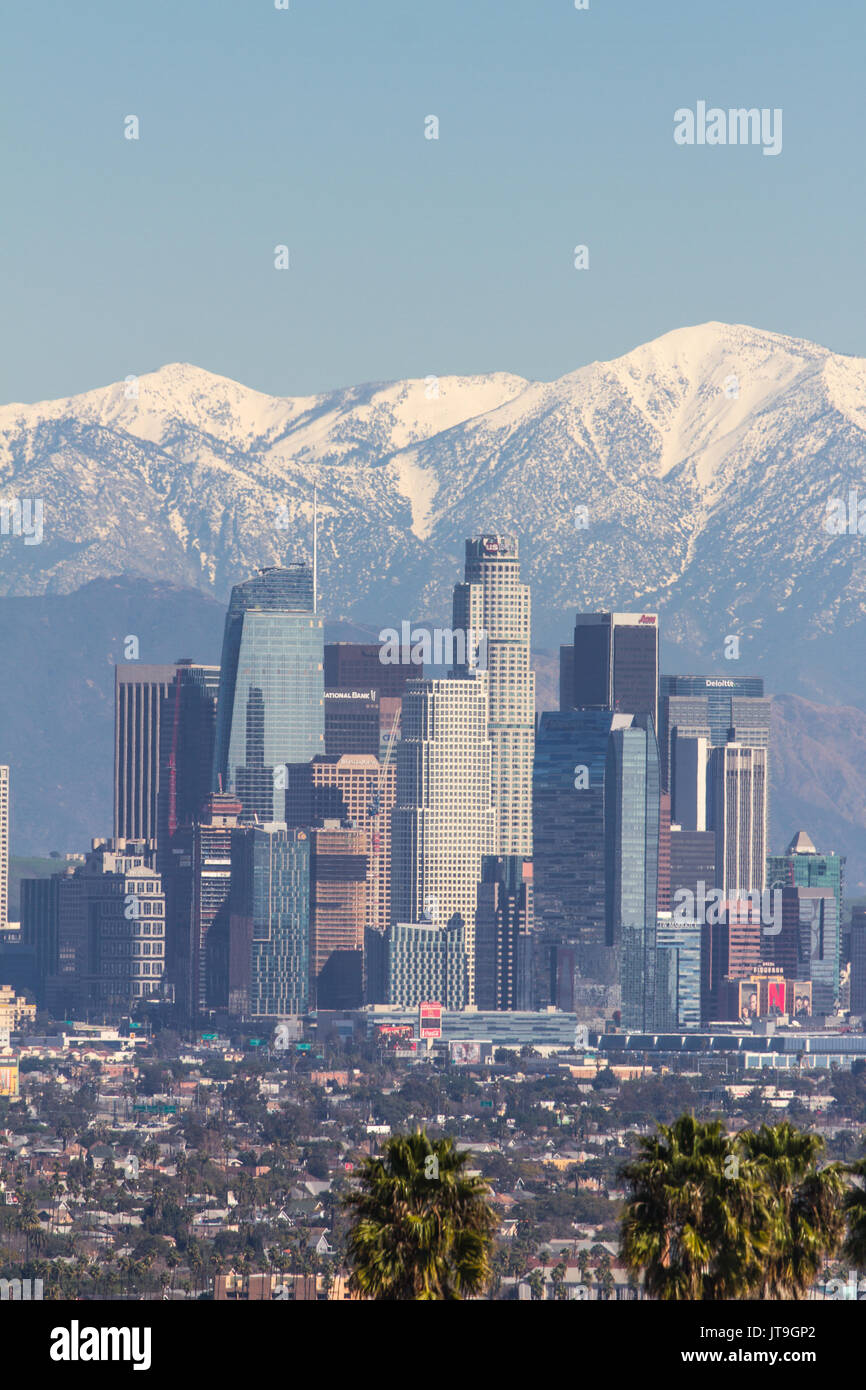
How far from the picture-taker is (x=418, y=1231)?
58.3 meters

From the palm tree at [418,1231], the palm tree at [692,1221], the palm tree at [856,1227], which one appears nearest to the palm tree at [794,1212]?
the palm tree at [856,1227]

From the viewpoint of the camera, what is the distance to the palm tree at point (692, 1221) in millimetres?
58500

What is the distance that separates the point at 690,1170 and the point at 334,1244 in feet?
419

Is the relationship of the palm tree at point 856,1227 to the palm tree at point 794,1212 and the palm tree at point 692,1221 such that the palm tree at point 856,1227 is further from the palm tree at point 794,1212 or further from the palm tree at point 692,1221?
the palm tree at point 692,1221

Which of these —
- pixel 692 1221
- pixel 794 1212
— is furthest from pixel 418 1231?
pixel 794 1212

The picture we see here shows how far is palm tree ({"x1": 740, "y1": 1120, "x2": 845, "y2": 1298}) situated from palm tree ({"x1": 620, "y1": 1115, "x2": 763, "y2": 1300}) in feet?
1.90

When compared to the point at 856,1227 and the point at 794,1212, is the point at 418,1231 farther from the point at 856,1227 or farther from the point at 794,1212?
the point at 856,1227

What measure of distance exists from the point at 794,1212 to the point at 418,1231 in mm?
7973
